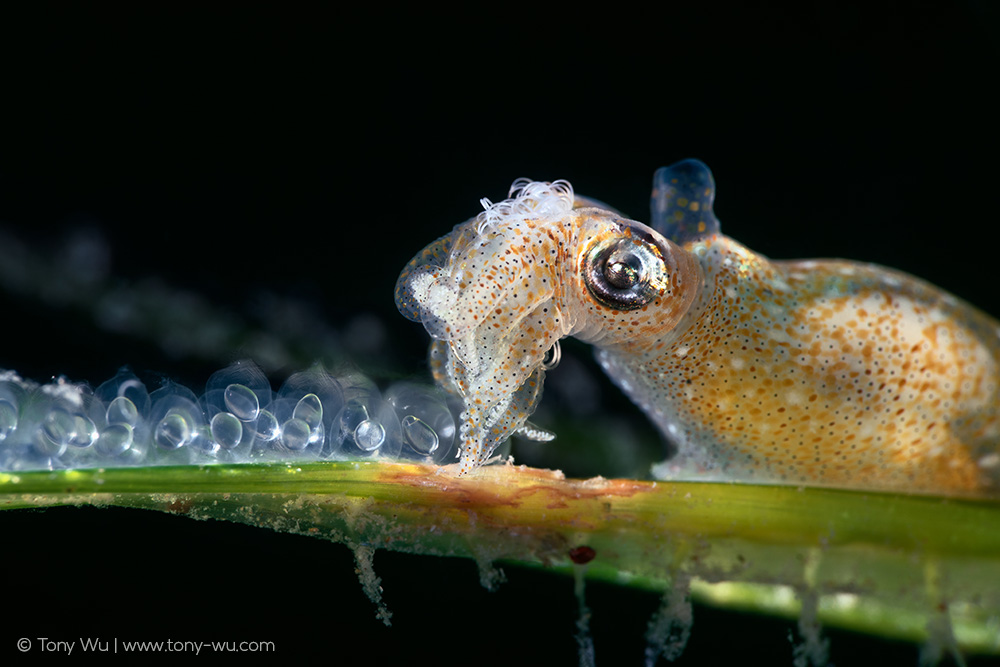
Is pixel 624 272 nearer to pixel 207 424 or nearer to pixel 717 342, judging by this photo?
pixel 717 342

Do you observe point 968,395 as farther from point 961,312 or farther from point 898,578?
point 898,578

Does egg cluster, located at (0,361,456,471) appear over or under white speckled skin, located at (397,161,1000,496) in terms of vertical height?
under

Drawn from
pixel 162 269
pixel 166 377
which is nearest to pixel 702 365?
pixel 166 377

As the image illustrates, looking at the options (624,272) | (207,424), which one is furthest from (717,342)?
(207,424)

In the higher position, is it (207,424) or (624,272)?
(624,272)

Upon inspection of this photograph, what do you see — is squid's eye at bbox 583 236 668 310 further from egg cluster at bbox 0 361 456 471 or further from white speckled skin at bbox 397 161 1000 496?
egg cluster at bbox 0 361 456 471

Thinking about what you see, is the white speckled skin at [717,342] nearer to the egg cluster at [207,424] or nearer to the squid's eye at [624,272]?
the squid's eye at [624,272]

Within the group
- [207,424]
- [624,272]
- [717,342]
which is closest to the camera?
[207,424]

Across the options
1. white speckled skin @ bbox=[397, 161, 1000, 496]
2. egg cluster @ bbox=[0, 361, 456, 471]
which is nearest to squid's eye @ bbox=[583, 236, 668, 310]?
white speckled skin @ bbox=[397, 161, 1000, 496]

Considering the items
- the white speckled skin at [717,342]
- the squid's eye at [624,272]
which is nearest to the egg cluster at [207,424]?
the white speckled skin at [717,342]
